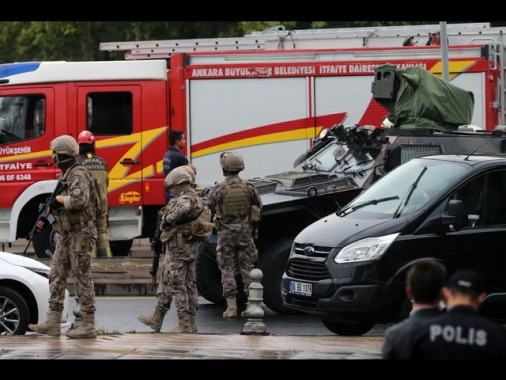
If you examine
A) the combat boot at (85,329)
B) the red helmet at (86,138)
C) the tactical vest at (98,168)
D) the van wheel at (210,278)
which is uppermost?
the red helmet at (86,138)

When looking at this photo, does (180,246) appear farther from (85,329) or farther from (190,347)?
(190,347)

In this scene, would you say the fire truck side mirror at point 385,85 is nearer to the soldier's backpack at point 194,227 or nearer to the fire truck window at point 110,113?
the soldier's backpack at point 194,227

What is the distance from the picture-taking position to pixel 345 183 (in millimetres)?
13836

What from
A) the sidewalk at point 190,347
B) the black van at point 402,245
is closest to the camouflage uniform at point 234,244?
the black van at point 402,245

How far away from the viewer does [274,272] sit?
13.5 metres

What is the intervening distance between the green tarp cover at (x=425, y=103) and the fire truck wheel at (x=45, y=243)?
5324 mm

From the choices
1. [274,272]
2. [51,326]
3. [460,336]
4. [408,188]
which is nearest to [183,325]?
[51,326]

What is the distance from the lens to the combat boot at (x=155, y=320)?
1198 cm

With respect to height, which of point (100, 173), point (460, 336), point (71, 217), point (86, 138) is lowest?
point (460, 336)

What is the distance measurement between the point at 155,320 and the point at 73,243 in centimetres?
140

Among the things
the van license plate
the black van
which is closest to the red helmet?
the black van

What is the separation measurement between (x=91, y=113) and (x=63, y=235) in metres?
7.25
